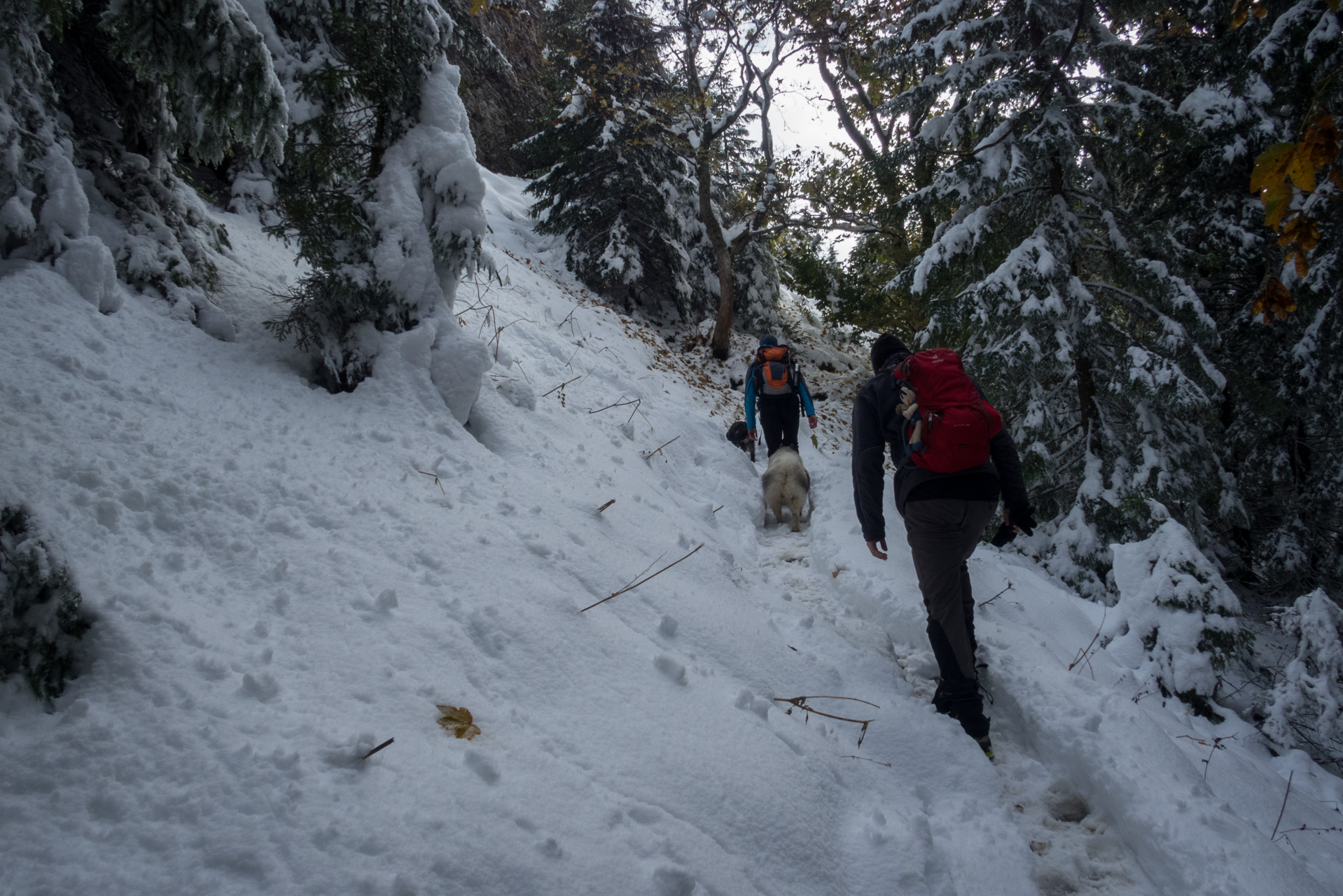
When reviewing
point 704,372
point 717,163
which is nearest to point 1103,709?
point 704,372

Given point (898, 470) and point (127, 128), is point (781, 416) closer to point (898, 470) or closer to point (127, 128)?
point (898, 470)

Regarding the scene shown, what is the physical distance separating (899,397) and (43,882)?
3930 mm

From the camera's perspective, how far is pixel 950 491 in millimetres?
3289

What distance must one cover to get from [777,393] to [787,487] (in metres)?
1.57

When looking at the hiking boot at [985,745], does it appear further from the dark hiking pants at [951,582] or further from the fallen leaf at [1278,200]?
the fallen leaf at [1278,200]

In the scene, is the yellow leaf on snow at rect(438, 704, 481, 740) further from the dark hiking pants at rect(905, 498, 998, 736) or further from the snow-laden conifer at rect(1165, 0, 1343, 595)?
the snow-laden conifer at rect(1165, 0, 1343, 595)

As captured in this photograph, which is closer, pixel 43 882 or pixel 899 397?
pixel 43 882

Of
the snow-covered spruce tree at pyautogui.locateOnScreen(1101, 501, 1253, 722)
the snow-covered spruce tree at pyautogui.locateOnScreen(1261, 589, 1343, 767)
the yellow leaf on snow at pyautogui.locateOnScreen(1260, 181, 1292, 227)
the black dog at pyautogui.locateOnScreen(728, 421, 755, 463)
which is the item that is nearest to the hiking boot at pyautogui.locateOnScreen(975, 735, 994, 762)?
the snow-covered spruce tree at pyautogui.locateOnScreen(1101, 501, 1253, 722)

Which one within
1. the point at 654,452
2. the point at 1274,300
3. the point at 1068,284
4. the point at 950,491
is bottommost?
the point at 654,452

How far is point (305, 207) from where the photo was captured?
4109 mm

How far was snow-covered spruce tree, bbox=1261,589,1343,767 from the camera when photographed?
13.2 feet

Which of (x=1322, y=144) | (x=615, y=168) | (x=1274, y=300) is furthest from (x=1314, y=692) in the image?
(x=615, y=168)

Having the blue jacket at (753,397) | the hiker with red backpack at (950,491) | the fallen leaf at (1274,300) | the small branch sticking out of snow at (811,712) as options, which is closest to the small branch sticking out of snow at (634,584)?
the small branch sticking out of snow at (811,712)

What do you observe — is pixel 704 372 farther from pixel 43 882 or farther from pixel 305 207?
pixel 43 882
